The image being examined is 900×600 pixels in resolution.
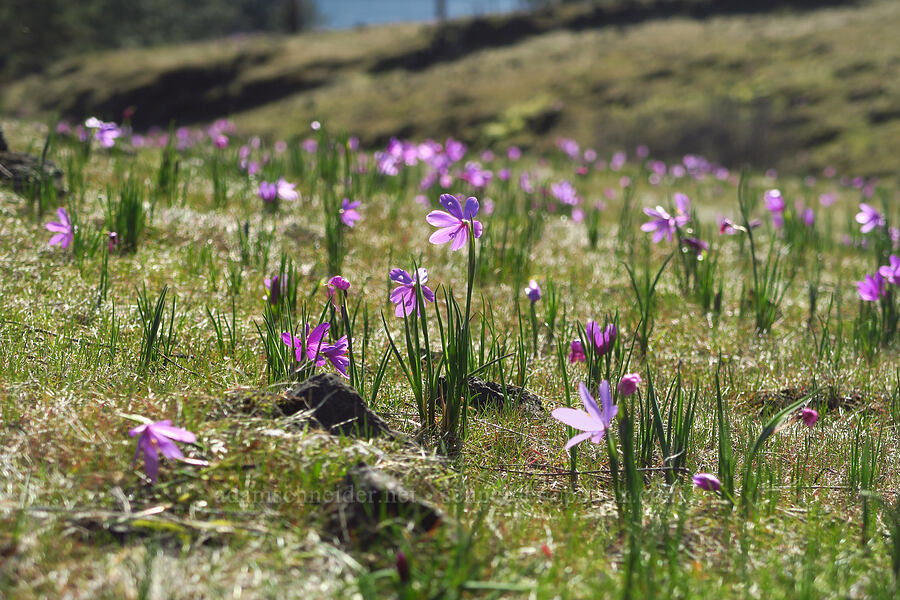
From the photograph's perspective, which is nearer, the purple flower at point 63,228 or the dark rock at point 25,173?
the purple flower at point 63,228

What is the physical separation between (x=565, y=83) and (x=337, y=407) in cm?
2176

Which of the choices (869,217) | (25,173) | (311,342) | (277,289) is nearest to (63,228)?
(277,289)

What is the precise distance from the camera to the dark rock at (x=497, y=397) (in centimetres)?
216

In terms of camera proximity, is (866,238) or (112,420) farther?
(866,238)

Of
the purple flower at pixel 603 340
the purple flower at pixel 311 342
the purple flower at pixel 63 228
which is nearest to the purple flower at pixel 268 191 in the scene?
the purple flower at pixel 63 228

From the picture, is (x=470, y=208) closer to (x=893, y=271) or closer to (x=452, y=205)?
(x=452, y=205)

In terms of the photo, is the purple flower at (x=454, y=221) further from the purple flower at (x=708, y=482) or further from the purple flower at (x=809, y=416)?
the purple flower at (x=809, y=416)

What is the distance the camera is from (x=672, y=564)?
4.50 ft

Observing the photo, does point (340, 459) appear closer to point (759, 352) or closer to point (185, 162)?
point (759, 352)

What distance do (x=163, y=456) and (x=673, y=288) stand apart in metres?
3.08

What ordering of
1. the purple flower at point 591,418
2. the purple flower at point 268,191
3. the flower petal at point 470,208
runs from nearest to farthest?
the purple flower at point 591,418 → the flower petal at point 470,208 → the purple flower at point 268,191

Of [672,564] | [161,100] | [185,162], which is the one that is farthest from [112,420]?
[161,100]

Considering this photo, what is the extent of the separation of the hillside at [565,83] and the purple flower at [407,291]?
34.1ft

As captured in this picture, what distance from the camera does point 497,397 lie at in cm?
221
